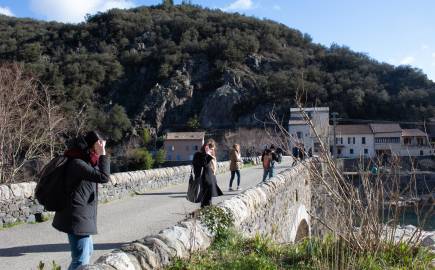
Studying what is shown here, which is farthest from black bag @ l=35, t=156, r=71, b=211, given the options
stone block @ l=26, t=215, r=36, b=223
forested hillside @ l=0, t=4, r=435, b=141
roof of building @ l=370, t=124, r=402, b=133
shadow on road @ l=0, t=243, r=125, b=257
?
roof of building @ l=370, t=124, r=402, b=133

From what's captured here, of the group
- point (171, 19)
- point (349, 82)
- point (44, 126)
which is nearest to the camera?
point (44, 126)

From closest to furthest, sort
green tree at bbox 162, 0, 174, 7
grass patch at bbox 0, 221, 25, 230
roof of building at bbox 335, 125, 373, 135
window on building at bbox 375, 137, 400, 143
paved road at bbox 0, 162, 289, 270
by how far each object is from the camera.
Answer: paved road at bbox 0, 162, 289, 270 < grass patch at bbox 0, 221, 25, 230 < window on building at bbox 375, 137, 400, 143 < roof of building at bbox 335, 125, 373, 135 < green tree at bbox 162, 0, 174, 7

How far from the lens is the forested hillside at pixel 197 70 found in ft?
225

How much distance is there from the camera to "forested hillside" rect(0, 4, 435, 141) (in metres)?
68.6

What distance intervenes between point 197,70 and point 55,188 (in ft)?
284

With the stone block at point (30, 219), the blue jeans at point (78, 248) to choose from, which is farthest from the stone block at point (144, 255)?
the stone block at point (30, 219)

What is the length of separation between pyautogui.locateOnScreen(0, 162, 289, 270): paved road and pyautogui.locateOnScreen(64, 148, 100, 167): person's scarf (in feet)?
6.25

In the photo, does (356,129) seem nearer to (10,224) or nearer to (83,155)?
(10,224)

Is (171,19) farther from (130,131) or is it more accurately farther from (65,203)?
(65,203)

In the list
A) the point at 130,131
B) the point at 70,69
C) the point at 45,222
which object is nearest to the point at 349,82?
the point at 130,131

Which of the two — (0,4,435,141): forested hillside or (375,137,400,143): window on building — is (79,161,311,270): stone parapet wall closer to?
(0,4,435,141): forested hillside

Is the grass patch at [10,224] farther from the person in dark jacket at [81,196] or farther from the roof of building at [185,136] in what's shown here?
the roof of building at [185,136]

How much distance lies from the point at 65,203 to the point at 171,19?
104 m

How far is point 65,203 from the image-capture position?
4.52 meters
